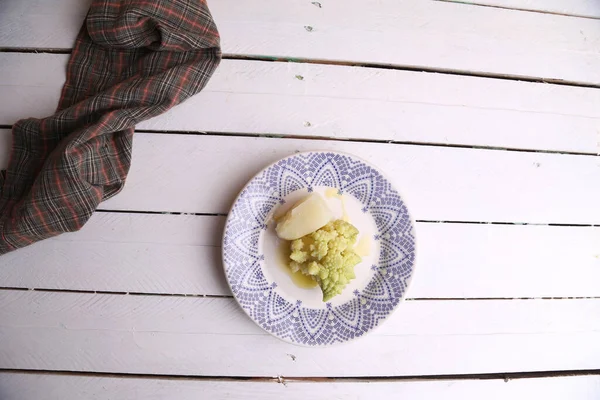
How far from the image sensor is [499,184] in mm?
→ 861

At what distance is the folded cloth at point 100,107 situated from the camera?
0.71 metres

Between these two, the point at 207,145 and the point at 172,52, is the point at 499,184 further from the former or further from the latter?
the point at 172,52

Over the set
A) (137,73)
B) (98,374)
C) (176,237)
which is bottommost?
(98,374)

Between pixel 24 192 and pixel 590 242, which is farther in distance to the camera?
pixel 590 242

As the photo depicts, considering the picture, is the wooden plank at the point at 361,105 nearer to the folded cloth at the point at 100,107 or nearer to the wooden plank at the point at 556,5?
the folded cloth at the point at 100,107

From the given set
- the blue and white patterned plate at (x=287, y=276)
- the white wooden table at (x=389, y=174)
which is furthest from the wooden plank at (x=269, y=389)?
the blue and white patterned plate at (x=287, y=276)

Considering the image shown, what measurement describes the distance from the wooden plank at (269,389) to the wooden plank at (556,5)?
824 millimetres

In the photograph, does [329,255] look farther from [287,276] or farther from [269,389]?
[269,389]

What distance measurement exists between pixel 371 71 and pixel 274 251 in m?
0.43

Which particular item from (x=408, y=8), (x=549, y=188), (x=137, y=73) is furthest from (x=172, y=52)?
(x=549, y=188)

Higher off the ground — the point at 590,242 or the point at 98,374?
the point at 590,242

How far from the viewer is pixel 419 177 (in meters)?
0.84

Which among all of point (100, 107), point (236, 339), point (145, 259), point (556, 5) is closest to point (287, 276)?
point (236, 339)

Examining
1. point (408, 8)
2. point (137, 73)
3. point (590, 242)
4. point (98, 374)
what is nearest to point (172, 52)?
point (137, 73)
